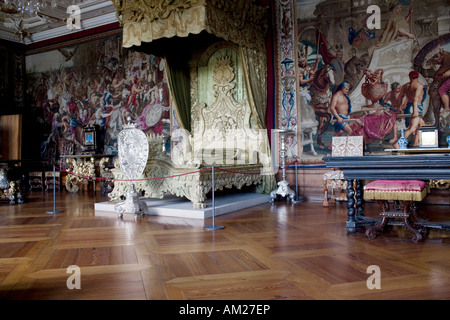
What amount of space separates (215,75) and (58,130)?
231 inches

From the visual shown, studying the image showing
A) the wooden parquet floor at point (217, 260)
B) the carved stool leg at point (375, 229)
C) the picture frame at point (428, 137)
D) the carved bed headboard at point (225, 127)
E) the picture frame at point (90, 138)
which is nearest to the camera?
the wooden parquet floor at point (217, 260)

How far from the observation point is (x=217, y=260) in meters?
3.39

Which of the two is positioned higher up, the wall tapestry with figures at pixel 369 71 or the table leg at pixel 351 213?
the wall tapestry with figures at pixel 369 71

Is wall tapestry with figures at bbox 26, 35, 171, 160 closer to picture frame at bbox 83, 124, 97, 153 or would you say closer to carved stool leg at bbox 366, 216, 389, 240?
picture frame at bbox 83, 124, 97, 153

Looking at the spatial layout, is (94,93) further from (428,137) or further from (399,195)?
(399,195)

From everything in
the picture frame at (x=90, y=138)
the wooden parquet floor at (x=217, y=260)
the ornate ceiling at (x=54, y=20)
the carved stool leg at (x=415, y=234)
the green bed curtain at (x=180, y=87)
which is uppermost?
the ornate ceiling at (x=54, y=20)

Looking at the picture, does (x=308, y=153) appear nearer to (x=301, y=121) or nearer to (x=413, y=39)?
(x=301, y=121)

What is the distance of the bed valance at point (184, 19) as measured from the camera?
6.19 m

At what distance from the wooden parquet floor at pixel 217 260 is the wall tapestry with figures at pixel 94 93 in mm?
5065

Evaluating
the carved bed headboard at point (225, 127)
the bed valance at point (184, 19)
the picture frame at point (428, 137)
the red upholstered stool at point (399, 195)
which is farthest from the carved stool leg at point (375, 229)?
the bed valance at point (184, 19)

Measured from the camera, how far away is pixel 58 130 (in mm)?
11562

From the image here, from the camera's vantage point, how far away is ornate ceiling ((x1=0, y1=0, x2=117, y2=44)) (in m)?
10.0

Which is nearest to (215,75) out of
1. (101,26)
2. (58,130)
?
(101,26)

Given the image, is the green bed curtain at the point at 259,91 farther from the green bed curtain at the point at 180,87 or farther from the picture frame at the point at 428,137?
the picture frame at the point at 428,137
